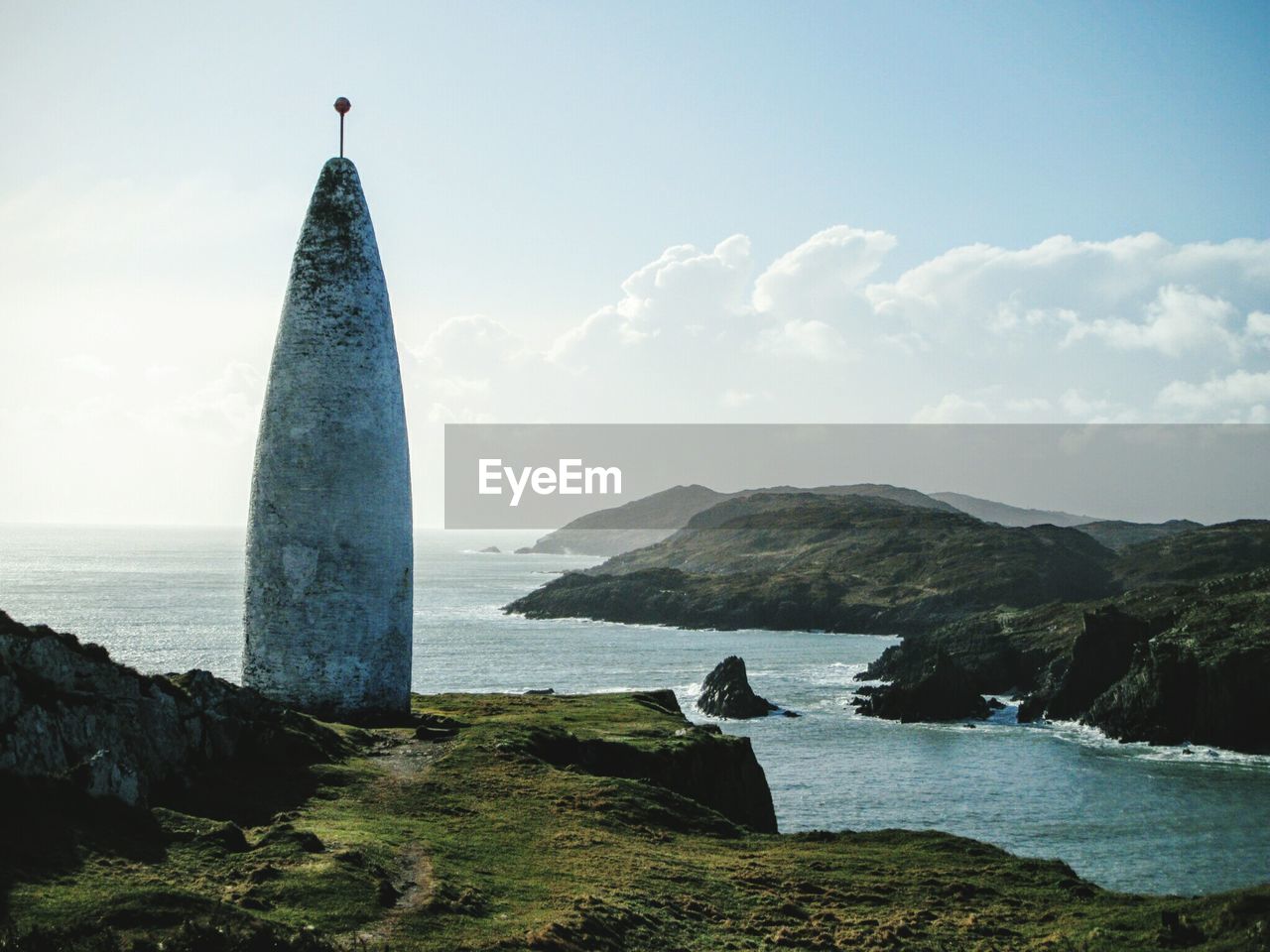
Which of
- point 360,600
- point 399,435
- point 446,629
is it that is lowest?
point 446,629

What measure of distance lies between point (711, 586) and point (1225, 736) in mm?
88424

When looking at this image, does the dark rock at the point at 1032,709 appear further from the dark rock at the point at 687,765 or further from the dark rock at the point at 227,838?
the dark rock at the point at 227,838

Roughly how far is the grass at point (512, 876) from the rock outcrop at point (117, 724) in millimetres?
569

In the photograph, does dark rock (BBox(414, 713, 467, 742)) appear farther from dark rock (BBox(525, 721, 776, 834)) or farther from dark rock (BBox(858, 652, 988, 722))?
dark rock (BBox(858, 652, 988, 722))

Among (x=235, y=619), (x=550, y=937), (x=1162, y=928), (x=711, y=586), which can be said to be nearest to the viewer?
(x=550, y=937)

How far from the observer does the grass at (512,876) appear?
47.3 ft

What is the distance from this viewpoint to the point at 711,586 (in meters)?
148

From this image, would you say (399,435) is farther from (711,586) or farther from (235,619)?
(711,586)

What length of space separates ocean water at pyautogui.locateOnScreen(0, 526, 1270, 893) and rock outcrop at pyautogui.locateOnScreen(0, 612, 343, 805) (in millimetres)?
24318

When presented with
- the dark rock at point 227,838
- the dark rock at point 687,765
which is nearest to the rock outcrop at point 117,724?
the dark rock at point 227,838

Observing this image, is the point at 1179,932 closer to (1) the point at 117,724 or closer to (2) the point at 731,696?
(1) the point at 117,724

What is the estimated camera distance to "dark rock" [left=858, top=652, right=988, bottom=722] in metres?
70.3

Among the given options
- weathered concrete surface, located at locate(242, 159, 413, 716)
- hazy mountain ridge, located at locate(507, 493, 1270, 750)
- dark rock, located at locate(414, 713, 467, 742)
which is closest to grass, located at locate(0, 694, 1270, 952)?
dark rock, located at locate(414, 713, 467, 742)

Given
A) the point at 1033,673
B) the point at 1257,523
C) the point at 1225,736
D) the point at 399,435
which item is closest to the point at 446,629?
the point at 1033,673
